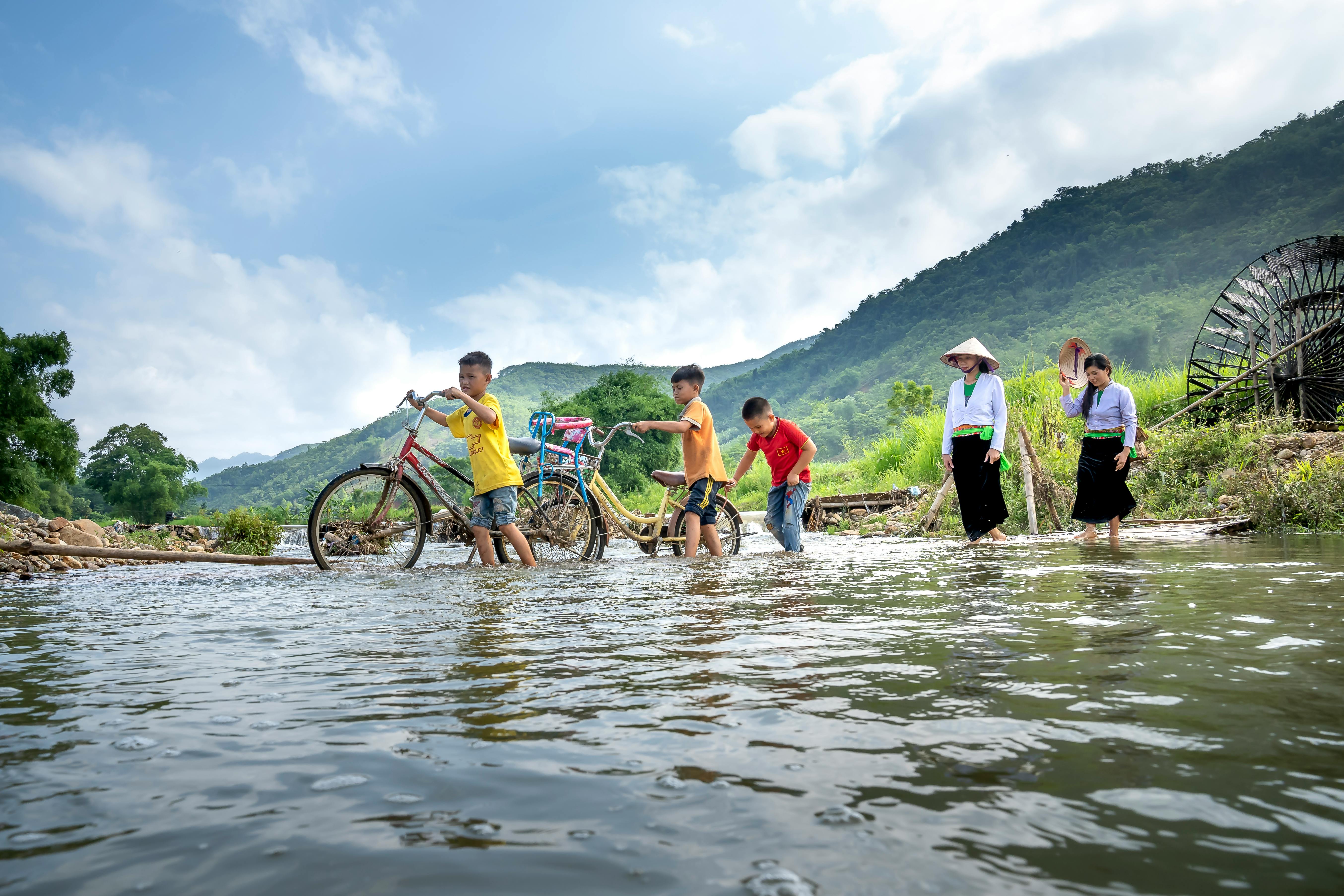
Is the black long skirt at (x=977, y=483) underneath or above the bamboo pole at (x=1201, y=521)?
above

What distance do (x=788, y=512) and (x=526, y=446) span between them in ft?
9.05

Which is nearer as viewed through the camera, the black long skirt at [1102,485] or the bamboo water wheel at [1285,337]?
the black long skirt at [1102,485]

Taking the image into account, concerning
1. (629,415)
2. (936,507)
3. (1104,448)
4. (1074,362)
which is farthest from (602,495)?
(629,415)

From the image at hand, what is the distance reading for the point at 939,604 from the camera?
3715 mm

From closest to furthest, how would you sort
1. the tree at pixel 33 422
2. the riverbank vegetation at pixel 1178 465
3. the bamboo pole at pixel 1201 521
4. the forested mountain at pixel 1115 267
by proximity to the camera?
the riverbank vegetation at pixel 1178 465 < the bamboo pole at pixel 1201 521 < the tree at pixel 33 422 < the forested mountain at pixel 1115 267

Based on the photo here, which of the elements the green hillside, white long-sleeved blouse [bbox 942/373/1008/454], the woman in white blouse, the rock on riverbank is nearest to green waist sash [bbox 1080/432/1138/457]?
the woman in white blouse

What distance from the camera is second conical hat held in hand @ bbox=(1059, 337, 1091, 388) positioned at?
28.9ft

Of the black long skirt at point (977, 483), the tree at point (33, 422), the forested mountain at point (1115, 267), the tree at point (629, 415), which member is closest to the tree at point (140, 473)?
the tree at point (33, 422)

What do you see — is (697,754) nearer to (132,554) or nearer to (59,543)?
(132,554)

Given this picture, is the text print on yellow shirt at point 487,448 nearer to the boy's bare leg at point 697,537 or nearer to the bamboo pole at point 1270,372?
the boy's bare leg at point 697,537

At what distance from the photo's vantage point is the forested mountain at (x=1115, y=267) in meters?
69.7

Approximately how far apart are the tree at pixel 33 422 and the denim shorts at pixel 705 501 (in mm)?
38442

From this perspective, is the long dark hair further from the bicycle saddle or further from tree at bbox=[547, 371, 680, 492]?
tree at bbox=[547, 371, 680, 492]

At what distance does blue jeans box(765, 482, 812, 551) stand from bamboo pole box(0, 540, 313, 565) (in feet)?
15.1
